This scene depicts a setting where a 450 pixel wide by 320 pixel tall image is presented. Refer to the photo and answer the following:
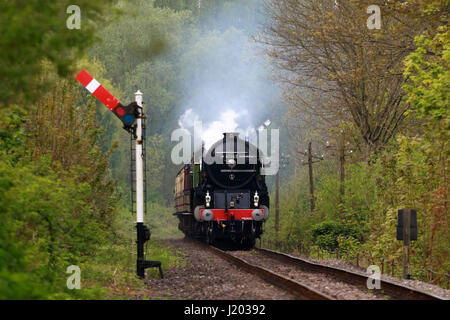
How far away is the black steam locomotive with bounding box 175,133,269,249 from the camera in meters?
22.0

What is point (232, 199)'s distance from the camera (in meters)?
22.3

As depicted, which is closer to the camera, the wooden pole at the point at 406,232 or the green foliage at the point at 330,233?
the wooden pole at the point at 406,232

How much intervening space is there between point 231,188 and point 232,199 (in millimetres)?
417

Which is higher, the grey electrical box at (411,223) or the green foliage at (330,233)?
the grey electrical box at (411,223)

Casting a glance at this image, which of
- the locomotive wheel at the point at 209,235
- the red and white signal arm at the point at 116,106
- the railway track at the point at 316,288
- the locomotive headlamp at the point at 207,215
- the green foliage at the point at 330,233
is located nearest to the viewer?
the railway track at the point at 316,288

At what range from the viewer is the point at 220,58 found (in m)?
52.9

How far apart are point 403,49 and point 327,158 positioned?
13.8m

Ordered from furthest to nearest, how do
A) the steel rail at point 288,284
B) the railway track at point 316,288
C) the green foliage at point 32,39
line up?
1. the railway track at point 316,288
2. the steel rail at point 288,284
3. the green foliage at point 32,39

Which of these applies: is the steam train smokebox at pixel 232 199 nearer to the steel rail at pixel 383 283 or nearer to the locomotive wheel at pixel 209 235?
the locomotive wheel at pixel 209 235

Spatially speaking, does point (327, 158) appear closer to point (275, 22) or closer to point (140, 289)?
point (275, 22)

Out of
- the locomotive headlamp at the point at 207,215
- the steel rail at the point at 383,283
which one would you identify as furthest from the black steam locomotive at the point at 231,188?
the steel rail at the point at 383,283

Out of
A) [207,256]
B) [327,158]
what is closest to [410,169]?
[207,256]

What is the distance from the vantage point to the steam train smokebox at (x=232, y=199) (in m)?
22.2
